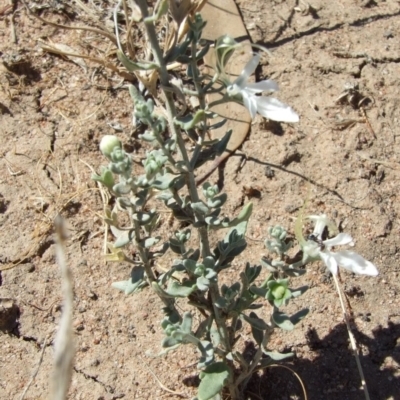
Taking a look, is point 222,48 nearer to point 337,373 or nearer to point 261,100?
point 261,100

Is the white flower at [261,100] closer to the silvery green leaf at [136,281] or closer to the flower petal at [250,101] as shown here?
the flower petal at [250,101]

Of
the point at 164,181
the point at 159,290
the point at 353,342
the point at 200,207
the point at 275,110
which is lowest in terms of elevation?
the point at 353,342

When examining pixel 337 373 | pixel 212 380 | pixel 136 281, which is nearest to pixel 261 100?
pixel 136 281

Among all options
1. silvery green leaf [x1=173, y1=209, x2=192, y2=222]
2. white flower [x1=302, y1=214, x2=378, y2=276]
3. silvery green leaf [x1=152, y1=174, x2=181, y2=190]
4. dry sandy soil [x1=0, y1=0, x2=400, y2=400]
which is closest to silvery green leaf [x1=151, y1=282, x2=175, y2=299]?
silvery green leaf [x1=173, y1=209, x2=192, y2=222]

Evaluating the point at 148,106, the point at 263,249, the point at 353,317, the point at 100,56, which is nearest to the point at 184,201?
the point at 148,106

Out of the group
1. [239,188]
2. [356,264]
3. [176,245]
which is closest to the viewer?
[356,264]
